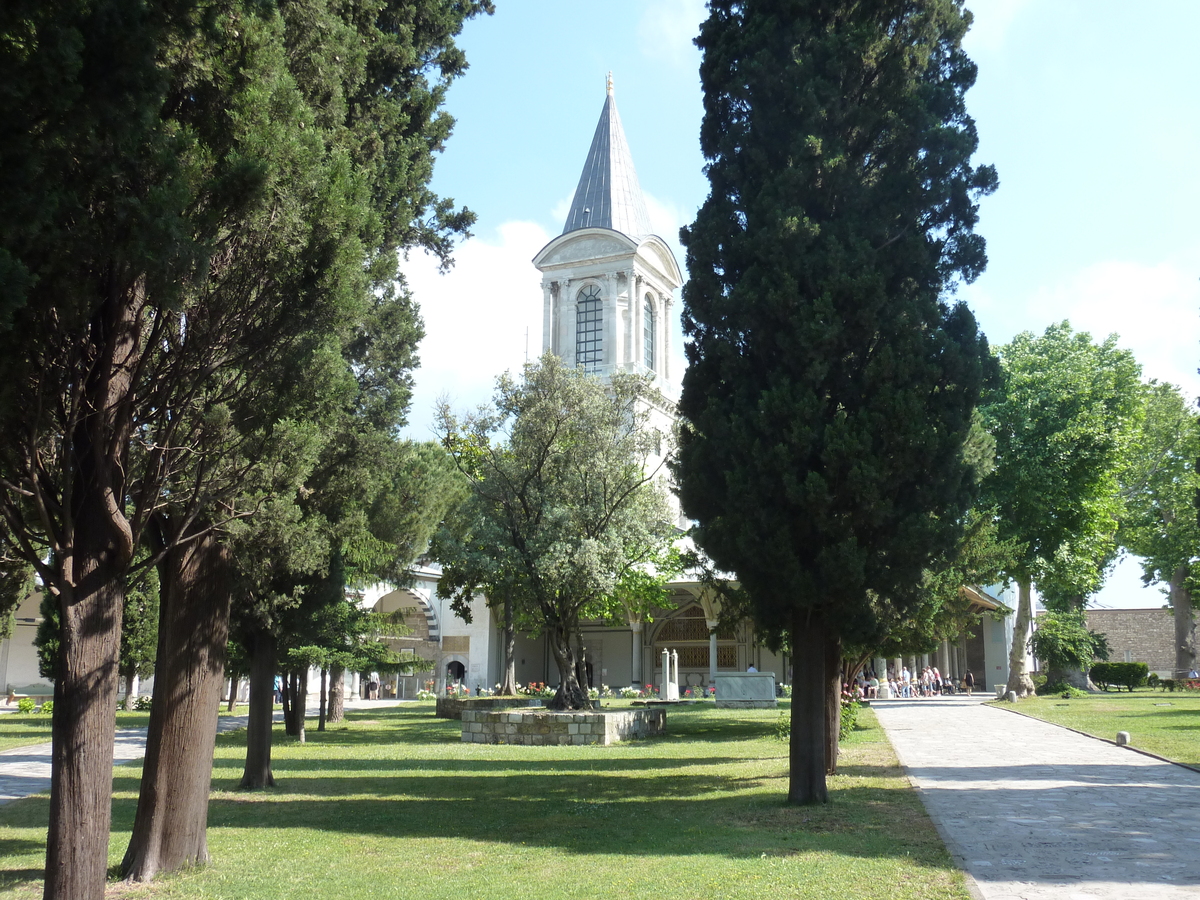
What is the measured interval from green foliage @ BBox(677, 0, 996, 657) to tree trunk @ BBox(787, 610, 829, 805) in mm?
284

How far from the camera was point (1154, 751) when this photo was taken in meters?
14.5

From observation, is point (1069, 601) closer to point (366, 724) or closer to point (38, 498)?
point (366, 724)

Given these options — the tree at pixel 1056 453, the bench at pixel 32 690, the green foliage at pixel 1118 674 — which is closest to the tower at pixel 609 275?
the tree at pixel 1056 453

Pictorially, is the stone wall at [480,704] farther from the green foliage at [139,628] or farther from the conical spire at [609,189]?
the conical spire at [609,189]

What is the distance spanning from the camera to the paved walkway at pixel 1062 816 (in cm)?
635

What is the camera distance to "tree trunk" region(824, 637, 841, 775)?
40.2 feet

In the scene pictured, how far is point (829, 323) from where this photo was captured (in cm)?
981

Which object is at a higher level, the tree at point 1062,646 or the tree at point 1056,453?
the tree at point 1056,453

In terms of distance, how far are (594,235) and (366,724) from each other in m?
29.7

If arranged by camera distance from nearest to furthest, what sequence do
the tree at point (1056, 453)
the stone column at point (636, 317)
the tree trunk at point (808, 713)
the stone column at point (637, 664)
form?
1. the tree trunk at point (808, 713)
2. the tree at point (1056, 453)
3. the stone column at point (637, 664)
4. the stone column at point (636, 317)

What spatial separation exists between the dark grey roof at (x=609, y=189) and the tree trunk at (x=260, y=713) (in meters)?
38.1

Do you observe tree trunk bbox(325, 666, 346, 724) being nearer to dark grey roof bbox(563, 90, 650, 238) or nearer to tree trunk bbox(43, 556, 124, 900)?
tree trunk bbox(43, 556, 124, 900)

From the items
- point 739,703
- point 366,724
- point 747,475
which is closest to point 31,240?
point 747,475

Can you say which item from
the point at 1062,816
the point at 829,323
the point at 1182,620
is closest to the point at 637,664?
the point at 1182,620
